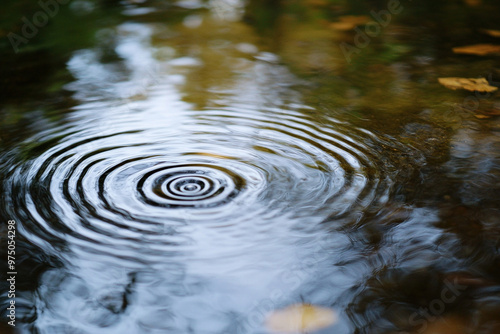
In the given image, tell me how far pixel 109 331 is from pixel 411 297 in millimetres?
704

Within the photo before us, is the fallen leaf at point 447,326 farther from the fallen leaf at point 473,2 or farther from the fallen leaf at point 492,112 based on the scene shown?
the fallen leaf at point 473,2

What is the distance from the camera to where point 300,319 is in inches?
49.3

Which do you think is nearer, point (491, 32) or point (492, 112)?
point (492, 112)

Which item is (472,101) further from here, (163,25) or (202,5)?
(202,5)

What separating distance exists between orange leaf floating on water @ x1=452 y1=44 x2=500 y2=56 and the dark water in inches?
3.8

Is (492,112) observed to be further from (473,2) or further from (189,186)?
(473,2)

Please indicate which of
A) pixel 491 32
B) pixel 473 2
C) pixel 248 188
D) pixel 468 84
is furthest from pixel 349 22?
pixel 248 188

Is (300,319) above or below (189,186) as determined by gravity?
below

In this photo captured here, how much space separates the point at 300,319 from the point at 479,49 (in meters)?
2.44

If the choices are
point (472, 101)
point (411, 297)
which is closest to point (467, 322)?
point (411, 297)

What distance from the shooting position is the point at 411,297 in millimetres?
1318

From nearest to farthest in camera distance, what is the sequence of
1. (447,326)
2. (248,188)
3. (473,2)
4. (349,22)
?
(447,326) → (248,188) → (349,22) → (473,2)

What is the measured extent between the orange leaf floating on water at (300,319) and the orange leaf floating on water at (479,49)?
2309 mm

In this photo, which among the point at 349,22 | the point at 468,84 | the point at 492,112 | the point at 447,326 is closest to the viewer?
the point at 447,326
